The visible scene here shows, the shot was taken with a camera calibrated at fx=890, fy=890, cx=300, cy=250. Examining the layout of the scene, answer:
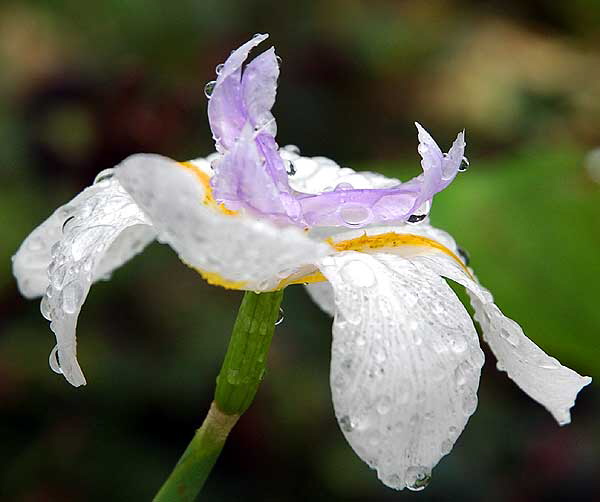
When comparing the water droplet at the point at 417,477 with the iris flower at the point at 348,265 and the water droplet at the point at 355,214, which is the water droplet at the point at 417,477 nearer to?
the iris flower at the point at 348,265

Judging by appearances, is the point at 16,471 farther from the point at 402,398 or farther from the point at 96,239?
the point at 402,398

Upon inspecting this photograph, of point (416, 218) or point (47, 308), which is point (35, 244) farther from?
point (416, 218)

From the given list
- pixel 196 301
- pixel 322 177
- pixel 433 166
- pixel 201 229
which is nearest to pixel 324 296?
pixel 322 177

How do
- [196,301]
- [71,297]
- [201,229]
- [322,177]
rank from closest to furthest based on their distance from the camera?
1. [201,229]
2. [71,297]
3. [322,177]
4. [196,301]

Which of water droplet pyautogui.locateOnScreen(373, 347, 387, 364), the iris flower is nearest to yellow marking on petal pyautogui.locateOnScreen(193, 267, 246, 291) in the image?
the iris flower

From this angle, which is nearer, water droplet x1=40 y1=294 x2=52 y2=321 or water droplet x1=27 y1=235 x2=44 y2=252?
water droplet x1=40 y1=294 x2=52 y2=321

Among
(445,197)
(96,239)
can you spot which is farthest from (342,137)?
(96,239)

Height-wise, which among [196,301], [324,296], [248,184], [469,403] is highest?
[248,184]

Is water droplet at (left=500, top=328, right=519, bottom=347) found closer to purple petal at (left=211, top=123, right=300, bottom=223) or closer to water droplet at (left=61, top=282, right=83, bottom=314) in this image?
purple petal at (left=211, top=123, right=300, bottom=223)
